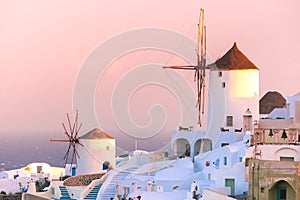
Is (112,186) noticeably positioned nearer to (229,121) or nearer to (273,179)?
(229,121)

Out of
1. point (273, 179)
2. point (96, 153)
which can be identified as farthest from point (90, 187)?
point (273, 179)

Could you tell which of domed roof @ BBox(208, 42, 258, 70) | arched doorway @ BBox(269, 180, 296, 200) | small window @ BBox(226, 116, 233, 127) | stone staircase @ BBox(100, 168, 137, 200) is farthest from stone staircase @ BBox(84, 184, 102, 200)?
arched doorway @ BBox(269, 180, 296, 200)

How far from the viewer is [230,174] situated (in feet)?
102

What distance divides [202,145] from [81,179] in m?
5.23

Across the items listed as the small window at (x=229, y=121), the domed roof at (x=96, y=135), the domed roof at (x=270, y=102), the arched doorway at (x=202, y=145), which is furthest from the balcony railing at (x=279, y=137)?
the domed roof at (x=270, y=102)

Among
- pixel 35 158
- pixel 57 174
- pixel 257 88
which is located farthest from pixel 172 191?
pixel 35 158

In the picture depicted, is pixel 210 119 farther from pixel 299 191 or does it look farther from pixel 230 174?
pixel 299 191

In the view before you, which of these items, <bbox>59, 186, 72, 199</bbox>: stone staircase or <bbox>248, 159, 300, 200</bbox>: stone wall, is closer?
<bbox>248, 159, 300, 200</bbox>: stone wall

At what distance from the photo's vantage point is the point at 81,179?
126ft

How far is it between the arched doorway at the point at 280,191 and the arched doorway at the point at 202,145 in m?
11.0

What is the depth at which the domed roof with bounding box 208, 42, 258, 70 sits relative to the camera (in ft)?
127

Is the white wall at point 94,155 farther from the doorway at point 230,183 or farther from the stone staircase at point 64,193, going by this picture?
the doorway at point 230,183

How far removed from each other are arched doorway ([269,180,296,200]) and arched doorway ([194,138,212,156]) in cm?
1096

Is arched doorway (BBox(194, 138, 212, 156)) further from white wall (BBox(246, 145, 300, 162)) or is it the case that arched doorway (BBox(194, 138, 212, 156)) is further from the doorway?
white wall (BBox(246, 145, 300, 162))
